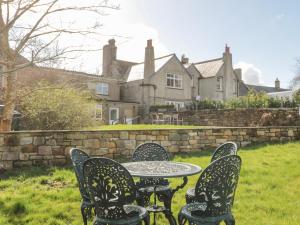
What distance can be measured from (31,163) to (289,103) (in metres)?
14.6

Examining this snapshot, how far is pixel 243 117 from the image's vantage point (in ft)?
59.6

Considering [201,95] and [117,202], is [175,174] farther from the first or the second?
[201,95]

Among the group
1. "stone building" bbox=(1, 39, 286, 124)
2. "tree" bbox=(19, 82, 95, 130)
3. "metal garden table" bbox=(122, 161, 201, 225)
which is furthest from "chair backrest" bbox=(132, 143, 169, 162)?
"stone building" bbox=(1, 39, 286, 124)

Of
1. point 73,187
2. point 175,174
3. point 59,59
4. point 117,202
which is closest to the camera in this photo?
point 117,202

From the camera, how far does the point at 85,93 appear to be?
15180 mm

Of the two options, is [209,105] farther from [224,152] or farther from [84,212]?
[84,212]

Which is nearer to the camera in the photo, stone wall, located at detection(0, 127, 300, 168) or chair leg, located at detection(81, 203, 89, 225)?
chair leg, located at detection(81, 203, 89, 225)

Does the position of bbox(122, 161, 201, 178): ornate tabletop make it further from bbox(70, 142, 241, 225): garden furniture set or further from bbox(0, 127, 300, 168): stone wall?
bbox(0, 127, 300, 168): stone wall

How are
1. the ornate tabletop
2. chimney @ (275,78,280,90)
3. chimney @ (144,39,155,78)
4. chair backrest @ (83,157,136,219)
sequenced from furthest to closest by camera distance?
chimney @ (275,78,280,90)
chimney @ (144,39,155,78)
the ornate tabletop
chair backrest @ (83,157,136,219)

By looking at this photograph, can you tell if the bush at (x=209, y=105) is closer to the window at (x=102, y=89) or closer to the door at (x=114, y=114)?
the door at (x=114, y=114)

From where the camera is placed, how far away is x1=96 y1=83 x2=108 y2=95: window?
28688 millimetres

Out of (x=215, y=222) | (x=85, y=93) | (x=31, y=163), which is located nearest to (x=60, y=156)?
(x=31, y=163)

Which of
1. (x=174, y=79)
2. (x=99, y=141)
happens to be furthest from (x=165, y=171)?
(x=174, y=79)

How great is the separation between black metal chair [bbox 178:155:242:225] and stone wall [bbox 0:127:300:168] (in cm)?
558
